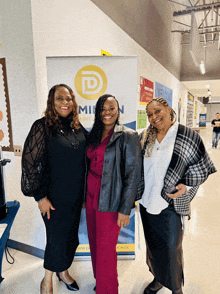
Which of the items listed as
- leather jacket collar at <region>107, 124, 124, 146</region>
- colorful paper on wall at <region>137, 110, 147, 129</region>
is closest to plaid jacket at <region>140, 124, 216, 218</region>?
leather jacket collar at <region>107, 124, 124, 146</region>

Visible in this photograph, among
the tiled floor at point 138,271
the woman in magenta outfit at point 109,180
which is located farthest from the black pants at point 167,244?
the tiled floor at point 138,271

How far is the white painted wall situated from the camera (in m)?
1.96

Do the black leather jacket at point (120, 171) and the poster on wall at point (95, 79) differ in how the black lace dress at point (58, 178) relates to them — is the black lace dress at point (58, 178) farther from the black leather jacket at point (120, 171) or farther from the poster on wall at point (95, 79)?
the poster on wall at point (95, 79)

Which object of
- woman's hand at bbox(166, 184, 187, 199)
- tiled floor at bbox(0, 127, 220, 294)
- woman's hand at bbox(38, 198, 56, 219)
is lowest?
tiled floor at bbox(0, 127, 220, 294)

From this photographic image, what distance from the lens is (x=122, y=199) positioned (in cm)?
143

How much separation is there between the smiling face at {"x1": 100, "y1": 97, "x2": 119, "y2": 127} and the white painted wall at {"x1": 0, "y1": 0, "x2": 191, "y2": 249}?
2.94 ft

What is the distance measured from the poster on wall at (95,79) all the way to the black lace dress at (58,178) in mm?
470

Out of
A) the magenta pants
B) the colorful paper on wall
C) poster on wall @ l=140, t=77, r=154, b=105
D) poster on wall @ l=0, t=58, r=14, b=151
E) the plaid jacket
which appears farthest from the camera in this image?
poster on wall @ l=140, t=77, r=154, b=105

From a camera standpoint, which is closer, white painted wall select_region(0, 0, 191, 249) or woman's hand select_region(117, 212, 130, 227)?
woman's hand select_region(117, 212, 130, 227)

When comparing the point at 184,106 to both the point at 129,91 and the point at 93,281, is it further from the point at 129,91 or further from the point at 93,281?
the point at 93,281

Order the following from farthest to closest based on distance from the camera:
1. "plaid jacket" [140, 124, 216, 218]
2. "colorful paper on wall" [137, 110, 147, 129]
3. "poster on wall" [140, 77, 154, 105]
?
"poster on wall" [140, 77, 154, 105] < "colorful paper on wall" [137, 110, 147, 129] < "plaid jacket" [140, 124, 216, 218]

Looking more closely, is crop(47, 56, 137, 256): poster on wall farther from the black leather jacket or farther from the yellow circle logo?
the black leather jacket

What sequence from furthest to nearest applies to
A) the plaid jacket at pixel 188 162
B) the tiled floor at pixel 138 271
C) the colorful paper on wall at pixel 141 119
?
the colorful paper on wall at pixel 141 119, the tiled floor at pixel 138 271, the plaid jacket at pixel 188 162

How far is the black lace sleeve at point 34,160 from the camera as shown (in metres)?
1.44
